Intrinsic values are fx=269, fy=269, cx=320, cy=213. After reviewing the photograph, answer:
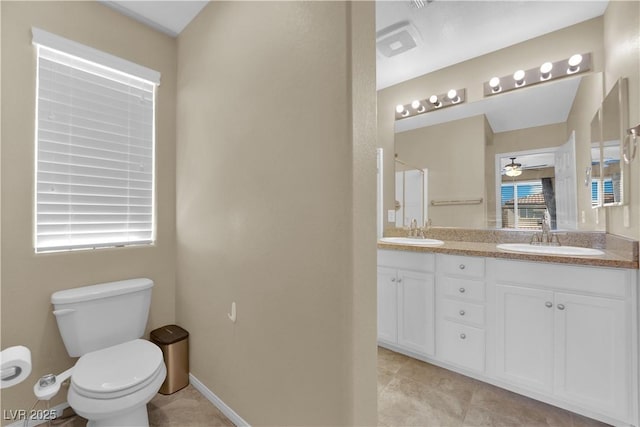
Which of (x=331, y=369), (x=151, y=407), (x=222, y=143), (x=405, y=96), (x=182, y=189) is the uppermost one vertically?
(x=405, y=96)

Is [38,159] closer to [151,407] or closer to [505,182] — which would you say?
[151,407]

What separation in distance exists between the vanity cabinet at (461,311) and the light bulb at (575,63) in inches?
60.9

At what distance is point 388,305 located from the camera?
7.37 feet

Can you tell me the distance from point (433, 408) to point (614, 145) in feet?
6.46

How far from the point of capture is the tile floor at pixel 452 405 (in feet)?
4.98

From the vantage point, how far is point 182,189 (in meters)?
2.00

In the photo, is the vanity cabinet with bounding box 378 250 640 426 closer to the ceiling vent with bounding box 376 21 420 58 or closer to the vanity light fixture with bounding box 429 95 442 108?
the vanity light fixture with bounding box 429 95 442 108

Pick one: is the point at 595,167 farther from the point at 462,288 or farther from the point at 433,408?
the point at 433,408

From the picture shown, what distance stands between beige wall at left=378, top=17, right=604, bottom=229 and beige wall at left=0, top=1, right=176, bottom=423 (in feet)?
7.52

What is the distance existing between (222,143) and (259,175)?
1.43 ft

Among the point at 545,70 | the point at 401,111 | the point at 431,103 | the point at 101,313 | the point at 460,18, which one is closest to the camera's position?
the point at 101,313

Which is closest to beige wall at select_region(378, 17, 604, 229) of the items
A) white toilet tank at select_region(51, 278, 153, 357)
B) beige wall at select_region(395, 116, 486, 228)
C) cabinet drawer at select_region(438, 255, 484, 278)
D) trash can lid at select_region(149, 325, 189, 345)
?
beige wall at select_region(395, 116, 486, 228)

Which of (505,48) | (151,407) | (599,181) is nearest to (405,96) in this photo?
(505,48)

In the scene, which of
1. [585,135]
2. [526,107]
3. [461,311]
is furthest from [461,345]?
[526,107]
